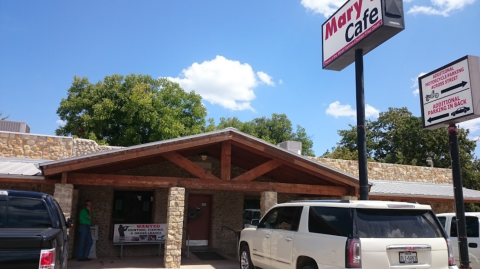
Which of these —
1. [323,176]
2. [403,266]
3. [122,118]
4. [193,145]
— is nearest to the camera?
[403,266]

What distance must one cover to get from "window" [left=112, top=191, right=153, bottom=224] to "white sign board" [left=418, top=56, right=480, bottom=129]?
9.46m

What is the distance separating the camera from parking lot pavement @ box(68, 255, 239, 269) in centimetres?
1029

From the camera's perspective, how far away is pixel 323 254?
5.82 meters

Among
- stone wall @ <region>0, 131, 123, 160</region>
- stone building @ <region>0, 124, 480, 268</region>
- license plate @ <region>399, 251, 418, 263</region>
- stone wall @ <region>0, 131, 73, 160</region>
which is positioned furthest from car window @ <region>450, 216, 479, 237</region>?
stone wall @ <region>0, 131, 73, 160</region>

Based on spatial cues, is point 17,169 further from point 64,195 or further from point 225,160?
point 225,160

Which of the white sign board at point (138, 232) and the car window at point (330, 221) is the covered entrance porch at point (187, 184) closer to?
the white sign board at point (138, 232)

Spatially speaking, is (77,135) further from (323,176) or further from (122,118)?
(323,176)

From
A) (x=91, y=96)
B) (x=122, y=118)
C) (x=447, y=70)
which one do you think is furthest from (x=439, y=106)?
(x=91, y=96)

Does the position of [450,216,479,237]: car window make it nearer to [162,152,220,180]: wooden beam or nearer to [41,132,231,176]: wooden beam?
[41,132,231,176]: wooden beam

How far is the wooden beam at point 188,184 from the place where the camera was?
970 centimetres

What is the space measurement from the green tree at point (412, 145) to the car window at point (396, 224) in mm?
25045

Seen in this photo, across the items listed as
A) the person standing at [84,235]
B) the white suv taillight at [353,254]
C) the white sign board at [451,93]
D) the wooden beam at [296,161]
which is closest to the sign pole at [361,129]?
the wooden beam at [296,161]

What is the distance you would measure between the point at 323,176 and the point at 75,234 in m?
7.91

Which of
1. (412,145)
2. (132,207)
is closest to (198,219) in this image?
(132,207)
